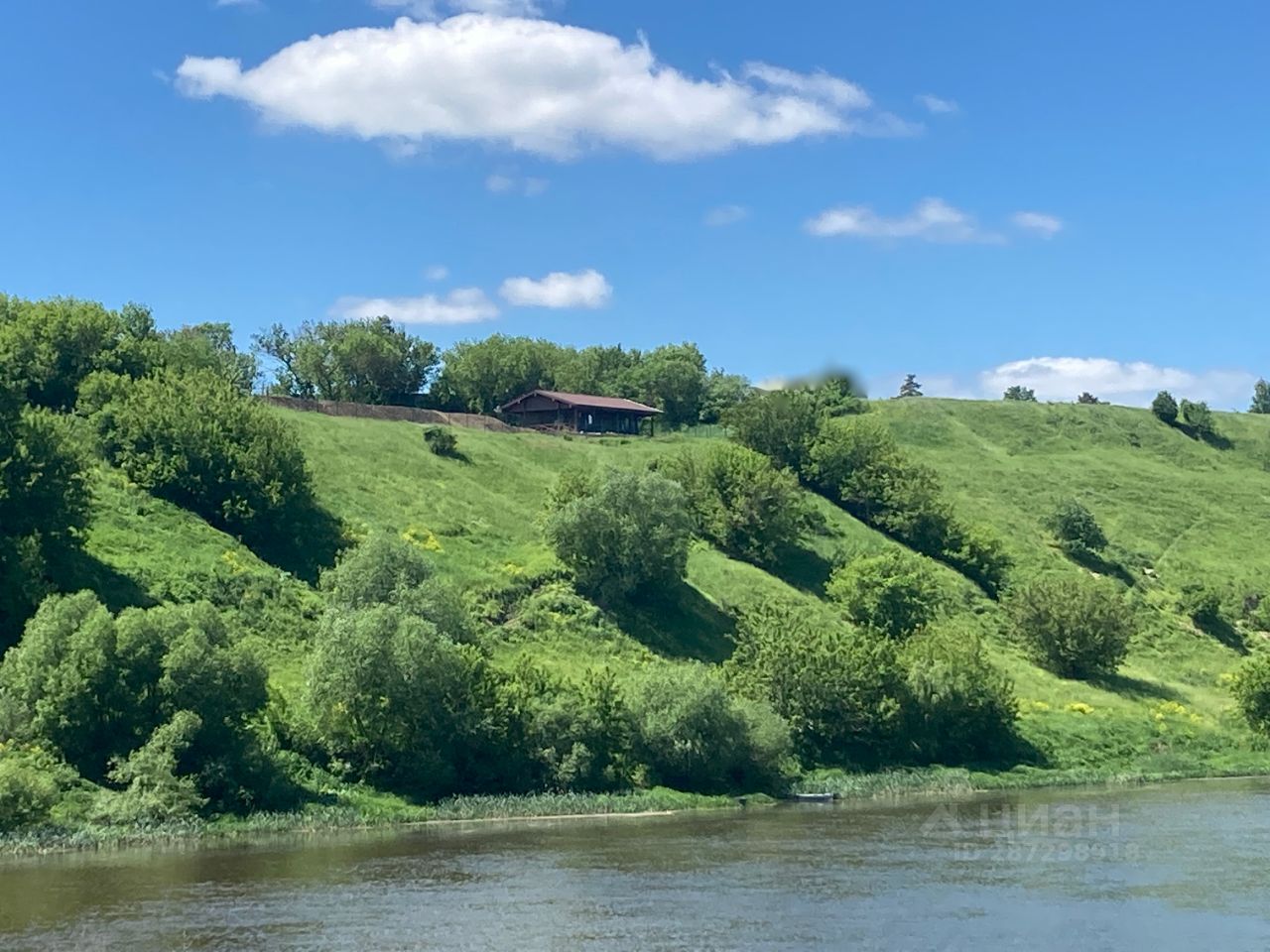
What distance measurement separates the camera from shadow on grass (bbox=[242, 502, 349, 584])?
77.1 metres

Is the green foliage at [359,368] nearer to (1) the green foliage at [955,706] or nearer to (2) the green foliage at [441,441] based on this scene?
(2) the green foliage at [441,441]

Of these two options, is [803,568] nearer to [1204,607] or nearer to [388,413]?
[1204,607]

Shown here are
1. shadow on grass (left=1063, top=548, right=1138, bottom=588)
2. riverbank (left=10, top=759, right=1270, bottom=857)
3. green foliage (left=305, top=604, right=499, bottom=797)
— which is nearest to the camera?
riverbank (left=10, top=759, right=1270, bottom=857)

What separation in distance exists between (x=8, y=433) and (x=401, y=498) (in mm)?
31702

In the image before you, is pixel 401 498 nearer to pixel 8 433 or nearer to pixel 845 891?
pixel 8 433

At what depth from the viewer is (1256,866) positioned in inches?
1544

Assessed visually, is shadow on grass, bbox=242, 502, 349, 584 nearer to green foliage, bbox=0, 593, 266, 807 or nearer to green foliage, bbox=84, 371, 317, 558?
green foliage, bbox=84, 371, 317, 558

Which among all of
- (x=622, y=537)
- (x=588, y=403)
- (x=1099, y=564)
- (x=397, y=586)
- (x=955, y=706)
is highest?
(x=588, y=403)

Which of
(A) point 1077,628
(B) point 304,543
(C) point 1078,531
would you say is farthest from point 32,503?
(C) point 1078,531

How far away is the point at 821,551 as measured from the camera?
9975cm

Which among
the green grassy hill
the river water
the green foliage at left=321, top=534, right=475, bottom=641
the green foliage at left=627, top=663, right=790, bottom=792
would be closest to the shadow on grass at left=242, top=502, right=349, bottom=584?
the green grassy hill

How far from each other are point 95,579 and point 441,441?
1655 inches

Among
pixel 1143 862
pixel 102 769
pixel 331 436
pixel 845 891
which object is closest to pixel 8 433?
pixel 102 769

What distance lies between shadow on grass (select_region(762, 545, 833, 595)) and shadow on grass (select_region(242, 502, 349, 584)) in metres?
32.4
